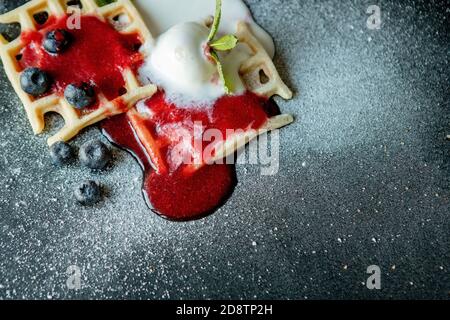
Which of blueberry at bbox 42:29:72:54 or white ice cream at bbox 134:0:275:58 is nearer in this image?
blueberry at bbox 42:29:72:54

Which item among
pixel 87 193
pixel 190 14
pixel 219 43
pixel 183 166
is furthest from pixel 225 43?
pixel 87 193

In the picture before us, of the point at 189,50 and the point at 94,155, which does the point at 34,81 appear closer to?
the point at 94,155

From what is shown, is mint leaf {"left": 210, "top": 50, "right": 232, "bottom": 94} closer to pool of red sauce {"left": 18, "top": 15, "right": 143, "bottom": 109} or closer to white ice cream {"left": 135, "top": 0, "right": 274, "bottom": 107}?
white ice cream {"left": 135, "top": 0, "right": 274, "bottom": 107}

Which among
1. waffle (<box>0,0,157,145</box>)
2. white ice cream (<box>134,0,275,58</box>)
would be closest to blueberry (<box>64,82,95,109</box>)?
waffle (<box>0,0,157,145</box>)

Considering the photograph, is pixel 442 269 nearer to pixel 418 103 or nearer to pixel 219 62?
pixel 418 103

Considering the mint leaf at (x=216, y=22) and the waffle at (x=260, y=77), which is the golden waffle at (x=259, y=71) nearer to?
the waffle at (x=260, y=77)
